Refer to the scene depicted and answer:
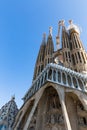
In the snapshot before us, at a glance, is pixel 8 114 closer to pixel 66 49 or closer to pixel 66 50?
pixel 66 50

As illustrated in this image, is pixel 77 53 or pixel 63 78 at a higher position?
pixel 77 53

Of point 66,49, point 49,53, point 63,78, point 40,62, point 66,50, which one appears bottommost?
point 63,78

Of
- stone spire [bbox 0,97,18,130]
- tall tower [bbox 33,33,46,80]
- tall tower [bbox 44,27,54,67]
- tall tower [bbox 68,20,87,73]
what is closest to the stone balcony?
tall tower [bbox 68,20,87,73]

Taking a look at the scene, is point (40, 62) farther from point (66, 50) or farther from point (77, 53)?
point (77, 53)

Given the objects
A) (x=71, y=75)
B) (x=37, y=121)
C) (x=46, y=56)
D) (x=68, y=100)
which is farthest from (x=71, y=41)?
(x=37, y=121)

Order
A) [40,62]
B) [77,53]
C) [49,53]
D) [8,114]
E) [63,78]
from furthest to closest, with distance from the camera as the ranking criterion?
[49,53] → [40,62] → [77,53] → [8,114] → [63,78]

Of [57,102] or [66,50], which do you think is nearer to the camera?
[57,102]

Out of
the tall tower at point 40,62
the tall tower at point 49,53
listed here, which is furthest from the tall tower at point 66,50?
the tall tower at point 40,62

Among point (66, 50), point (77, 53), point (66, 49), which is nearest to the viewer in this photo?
point (77, 53)

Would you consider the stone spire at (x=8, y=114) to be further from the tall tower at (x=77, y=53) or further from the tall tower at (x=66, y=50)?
the tall tower at (x=77, y=53)

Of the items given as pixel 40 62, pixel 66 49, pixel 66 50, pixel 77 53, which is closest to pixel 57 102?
pixel 77 53

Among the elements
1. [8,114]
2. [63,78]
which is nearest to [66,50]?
[63,78]

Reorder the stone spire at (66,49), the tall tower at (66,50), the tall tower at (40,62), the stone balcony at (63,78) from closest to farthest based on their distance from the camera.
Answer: the stone balcony at (63,78) → the tall tower at (66,50) → the stone spire at (66,49) → the tall tower at (40,62)

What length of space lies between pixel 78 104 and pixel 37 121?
3.99m
